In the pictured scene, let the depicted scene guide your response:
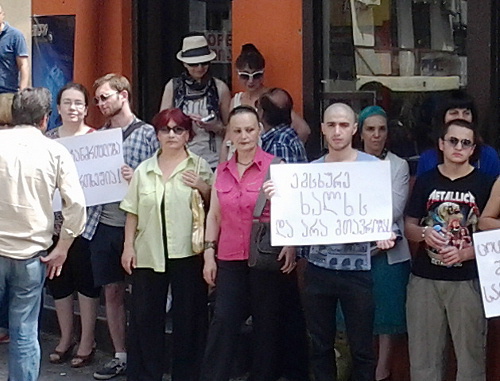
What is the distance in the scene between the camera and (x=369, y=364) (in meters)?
5.57

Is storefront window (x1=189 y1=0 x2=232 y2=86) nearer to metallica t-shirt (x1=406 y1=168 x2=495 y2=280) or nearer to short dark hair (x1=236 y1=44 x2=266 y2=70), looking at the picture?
short dark hair (x1=236 y1=44 x2=266 y2=70)

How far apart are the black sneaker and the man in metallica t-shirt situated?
6.96 ft

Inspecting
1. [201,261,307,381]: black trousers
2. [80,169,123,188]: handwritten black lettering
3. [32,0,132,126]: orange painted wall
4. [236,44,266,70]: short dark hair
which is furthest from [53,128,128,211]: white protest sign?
[32,0,132,126]: orange painted wall

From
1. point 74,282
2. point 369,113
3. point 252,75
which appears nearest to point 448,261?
point 369,113

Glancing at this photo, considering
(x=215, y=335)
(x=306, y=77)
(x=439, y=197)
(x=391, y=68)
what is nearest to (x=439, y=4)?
(x=391, y=68)

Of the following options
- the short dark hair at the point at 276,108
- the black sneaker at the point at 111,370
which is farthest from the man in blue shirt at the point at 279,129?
the black sneaker at the point at 111,370

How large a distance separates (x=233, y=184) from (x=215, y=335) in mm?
873

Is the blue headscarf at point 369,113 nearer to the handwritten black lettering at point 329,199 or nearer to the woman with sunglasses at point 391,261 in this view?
the woman with sunglasses at point 391,261

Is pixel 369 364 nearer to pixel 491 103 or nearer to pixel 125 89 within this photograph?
pixel 491 103

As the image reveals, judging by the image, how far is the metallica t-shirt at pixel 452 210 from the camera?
209 inches

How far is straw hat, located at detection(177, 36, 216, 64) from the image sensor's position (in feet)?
23.8

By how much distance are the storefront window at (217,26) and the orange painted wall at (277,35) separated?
0.50 m

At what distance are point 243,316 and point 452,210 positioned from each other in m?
1.38

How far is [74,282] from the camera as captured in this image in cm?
695
